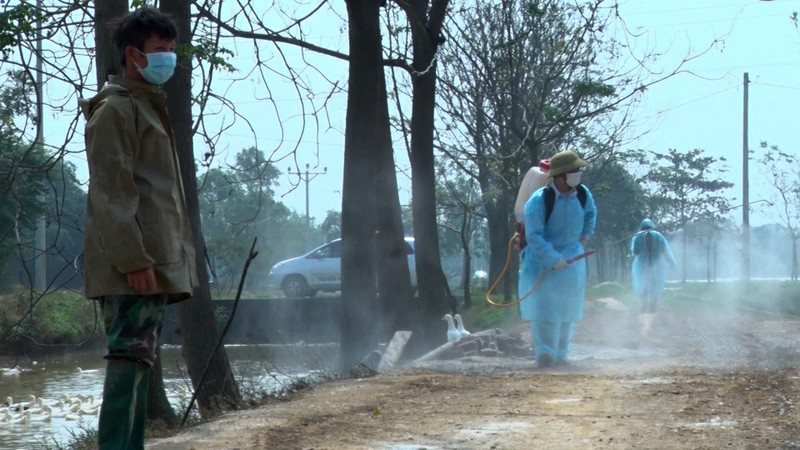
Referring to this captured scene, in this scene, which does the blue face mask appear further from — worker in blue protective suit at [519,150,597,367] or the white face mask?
the white face mask

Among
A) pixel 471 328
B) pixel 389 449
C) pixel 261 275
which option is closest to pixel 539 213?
pixel 389 449

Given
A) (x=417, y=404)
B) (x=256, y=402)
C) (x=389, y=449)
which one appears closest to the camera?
(x=389, y=449)

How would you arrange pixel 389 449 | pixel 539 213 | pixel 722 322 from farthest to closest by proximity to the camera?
pixel 722 322 → pixel 539 213 → pixel 389 449

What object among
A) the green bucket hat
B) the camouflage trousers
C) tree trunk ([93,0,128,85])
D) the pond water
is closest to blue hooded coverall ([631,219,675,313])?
the pond water

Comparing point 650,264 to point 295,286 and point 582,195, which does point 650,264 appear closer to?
point 582,195

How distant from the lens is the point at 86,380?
2405cm

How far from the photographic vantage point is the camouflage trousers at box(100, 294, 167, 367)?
193 inches

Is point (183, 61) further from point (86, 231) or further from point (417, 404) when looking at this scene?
point (86, 231)

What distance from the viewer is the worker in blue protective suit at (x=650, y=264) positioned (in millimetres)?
18844

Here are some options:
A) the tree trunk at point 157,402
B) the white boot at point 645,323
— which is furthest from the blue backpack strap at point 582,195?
the white boot at point 645,323

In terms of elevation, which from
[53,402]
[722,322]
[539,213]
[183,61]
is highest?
[183,61]

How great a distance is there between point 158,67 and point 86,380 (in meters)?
19.9

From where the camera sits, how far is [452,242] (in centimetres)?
6662

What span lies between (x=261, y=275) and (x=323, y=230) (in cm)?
1816
